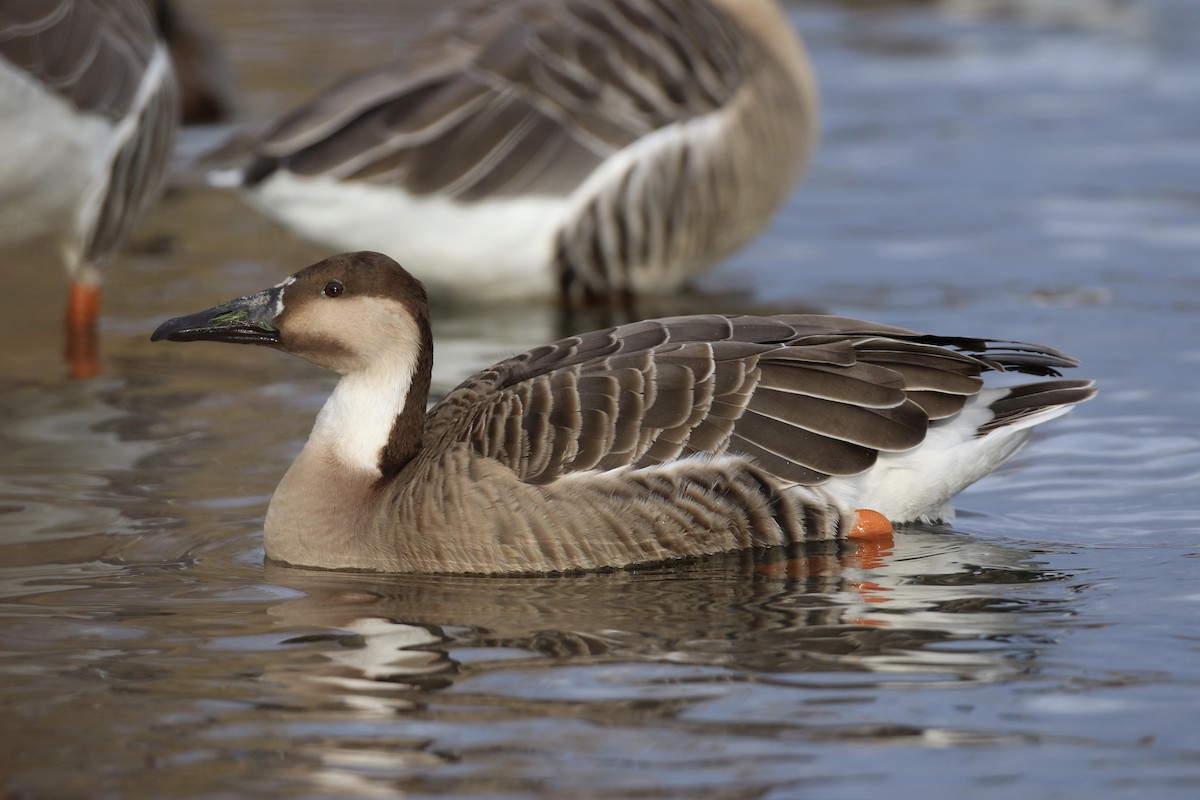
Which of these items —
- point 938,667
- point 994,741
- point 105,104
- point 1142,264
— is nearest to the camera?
point 994,741

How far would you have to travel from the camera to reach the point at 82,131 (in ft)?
31.3

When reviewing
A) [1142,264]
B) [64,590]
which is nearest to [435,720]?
[64,590]

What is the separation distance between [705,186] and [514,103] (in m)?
1.23

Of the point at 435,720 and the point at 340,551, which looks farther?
the point at 340,551

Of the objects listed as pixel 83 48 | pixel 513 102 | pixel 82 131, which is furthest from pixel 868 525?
pixel 83 48

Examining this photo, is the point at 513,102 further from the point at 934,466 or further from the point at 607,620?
the point at 607,620

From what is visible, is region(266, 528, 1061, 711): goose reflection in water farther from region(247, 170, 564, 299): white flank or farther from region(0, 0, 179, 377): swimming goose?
region(247, 170, 564, 299): white flank

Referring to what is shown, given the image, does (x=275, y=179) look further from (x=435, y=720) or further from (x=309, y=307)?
(x=435, y=720)

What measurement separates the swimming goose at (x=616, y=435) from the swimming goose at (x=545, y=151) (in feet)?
10.8

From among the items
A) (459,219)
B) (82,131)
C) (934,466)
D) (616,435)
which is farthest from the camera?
(459,219)

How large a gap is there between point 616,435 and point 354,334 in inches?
40.6

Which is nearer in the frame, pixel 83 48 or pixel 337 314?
pixel 337 314

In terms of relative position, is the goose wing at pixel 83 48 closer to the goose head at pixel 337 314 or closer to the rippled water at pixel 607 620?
the rippled water at pixel 607 620

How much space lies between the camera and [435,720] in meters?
5.17
